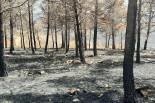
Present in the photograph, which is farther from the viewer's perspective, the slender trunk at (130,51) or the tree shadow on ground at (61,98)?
the tree shadow on ground at (61,98)

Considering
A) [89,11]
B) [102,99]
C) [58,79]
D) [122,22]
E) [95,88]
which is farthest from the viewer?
[122,22]

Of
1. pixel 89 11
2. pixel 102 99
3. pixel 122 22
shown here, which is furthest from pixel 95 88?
pixel 122 22

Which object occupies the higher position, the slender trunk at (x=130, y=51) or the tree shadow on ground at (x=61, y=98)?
the slender trunk at (x=130, y=51)

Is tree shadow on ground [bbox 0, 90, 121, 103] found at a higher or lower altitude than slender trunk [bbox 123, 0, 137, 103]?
lower

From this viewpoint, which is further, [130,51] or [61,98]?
[61,98]

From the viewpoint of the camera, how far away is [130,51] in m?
5.52

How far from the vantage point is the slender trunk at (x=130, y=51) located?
5.39m

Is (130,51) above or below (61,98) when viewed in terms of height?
above

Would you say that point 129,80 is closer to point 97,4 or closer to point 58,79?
point 58,79

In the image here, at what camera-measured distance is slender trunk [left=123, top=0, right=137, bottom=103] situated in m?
5.39

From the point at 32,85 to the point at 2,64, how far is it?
289 centimetres

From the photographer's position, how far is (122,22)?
28062 mm

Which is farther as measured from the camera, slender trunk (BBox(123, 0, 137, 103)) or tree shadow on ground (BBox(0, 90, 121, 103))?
tree shadow on ground (BBox(0, 90, 121, 103))

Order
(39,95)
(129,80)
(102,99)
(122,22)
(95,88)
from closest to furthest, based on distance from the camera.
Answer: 1. (129,80)
2. (102,99)
3. (39,95)
4. (95,88)
5. (122,22)
